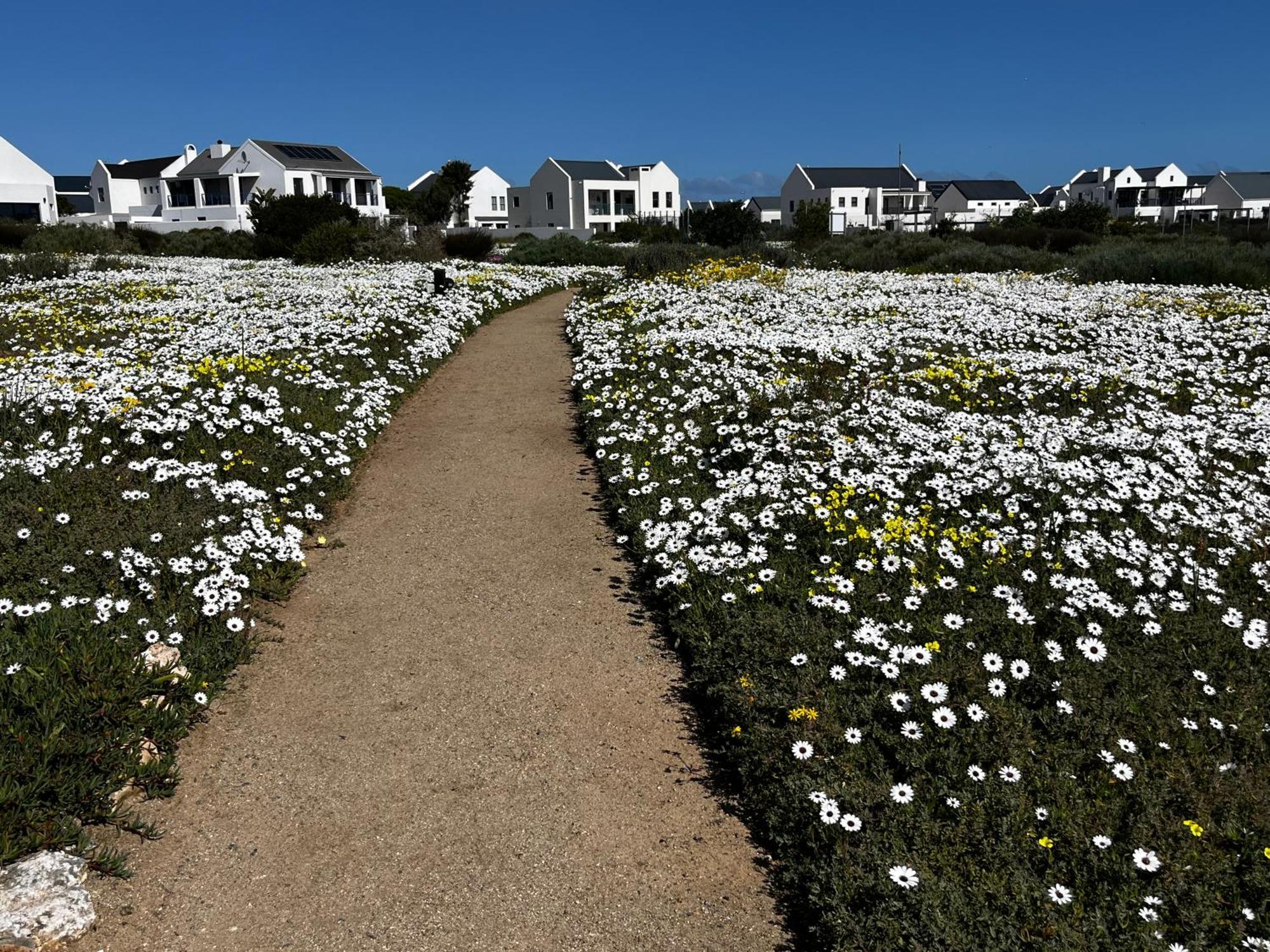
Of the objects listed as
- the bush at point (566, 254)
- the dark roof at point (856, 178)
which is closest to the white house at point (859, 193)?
the dark roof at point (856, 178)

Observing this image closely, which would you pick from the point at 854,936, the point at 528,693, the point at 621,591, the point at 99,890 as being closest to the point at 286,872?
the point at 99,890

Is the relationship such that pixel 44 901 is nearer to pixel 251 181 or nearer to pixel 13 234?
pixel 13 234

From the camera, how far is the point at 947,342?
15.1 meters

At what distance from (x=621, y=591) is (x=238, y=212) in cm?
7692

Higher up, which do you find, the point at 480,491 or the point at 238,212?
the point at 238,212

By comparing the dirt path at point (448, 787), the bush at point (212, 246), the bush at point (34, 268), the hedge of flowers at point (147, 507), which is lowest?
the dirt path at point (448, 787)

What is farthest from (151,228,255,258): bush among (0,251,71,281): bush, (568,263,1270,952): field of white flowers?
(568,263,1270,952): field of white flowers

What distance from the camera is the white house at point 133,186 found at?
281ft

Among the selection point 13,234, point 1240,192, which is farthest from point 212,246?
point 1240,192

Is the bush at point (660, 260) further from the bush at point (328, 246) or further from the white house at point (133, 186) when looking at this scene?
the white house at point (133, 186)

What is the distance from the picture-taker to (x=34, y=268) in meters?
26.3

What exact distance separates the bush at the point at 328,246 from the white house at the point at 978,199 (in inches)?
3538

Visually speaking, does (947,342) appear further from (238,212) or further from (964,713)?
(238,212)

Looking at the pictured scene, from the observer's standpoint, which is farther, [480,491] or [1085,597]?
[480,491]
